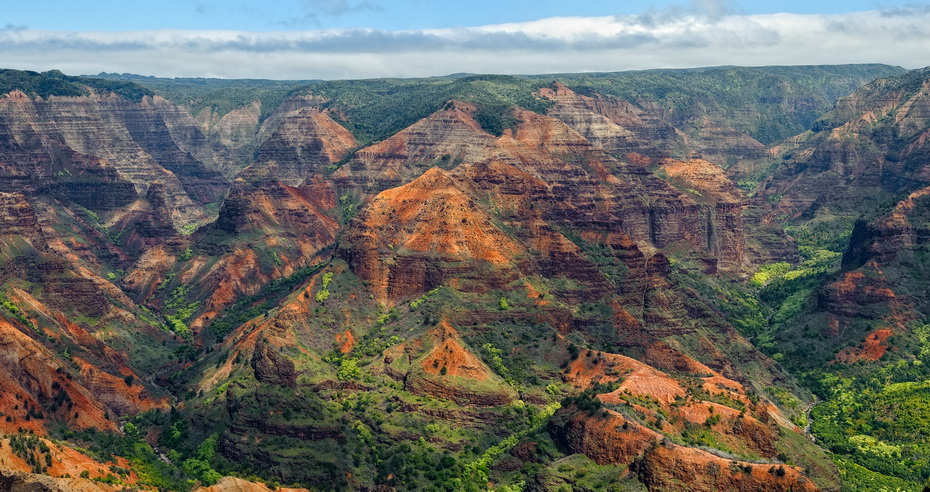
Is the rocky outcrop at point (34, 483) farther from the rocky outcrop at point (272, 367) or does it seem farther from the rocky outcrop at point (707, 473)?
the rocky outcrop at point (707, 473)

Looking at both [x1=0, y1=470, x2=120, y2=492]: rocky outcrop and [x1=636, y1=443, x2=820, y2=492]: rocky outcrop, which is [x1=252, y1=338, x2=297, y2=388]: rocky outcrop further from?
[x1=636, y1=443, x2=820, y2=492]: rocky outcrop

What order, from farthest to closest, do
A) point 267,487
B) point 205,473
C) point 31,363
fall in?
point 31,363 < point 205,473 < point 267,487

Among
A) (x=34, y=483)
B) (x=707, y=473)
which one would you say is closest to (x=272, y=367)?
(x=34, y=483)

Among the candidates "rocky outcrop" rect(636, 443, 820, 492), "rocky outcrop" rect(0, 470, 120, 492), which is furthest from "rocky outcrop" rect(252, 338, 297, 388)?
"rocky outcrop" rect(636, 443, 820, 492)

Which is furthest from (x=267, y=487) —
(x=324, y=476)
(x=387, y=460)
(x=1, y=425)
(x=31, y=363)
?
(x=31, y=363)

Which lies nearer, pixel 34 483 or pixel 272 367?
pixel 34 483

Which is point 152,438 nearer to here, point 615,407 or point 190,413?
point 190,413

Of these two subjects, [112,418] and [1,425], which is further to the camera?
[112,418]

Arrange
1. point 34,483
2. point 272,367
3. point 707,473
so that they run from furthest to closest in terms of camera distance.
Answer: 1. point 272,367
2. point 707,473
3. point 34,483

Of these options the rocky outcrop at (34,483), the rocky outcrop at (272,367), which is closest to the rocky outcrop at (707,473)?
the rocky outcrop at (272,367)

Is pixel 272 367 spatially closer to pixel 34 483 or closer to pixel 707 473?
pixel 34 483

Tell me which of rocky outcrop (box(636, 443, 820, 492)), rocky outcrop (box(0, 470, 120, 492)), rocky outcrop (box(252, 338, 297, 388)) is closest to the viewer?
rocky outcrop (box(0, 470, 120, 492))
